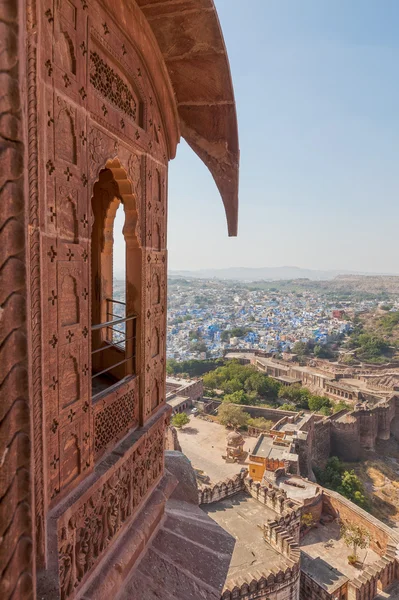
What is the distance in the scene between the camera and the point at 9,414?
1.00 metres

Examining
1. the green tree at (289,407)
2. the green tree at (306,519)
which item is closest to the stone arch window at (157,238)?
the green tree at (306,519)

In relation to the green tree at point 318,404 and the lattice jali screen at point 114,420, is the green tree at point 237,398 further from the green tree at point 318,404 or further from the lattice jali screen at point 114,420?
the lattice jali screen at point 114,420

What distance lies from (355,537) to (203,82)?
48.0 feet

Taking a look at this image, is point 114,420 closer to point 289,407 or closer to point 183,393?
point 183,393

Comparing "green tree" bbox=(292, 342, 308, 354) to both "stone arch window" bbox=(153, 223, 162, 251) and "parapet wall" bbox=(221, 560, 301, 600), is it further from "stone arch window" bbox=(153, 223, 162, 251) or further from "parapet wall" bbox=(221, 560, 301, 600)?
"stone arch window" bbox=(153, 223, 162, 251)

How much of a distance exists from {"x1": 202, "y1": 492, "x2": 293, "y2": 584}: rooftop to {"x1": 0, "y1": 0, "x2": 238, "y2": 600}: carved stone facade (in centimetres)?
750

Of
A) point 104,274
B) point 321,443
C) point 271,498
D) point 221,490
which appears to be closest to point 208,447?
point 321,443

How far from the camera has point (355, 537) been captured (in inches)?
505

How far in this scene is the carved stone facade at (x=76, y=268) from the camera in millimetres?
1002

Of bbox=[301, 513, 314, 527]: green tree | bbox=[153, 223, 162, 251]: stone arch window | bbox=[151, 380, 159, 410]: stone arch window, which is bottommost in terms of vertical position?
bbox=[301, 513, 314, 527]: green tree

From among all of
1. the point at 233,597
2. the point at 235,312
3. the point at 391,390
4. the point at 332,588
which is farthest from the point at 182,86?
the point at 235,312

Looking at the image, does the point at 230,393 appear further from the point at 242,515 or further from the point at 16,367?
the point at 16,367

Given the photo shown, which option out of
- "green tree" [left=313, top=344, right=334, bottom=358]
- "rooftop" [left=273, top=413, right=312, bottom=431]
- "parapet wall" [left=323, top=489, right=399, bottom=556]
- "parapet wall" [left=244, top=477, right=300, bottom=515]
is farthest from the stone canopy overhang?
"green tree" [left=313, top=344, right=334, bottom=358]

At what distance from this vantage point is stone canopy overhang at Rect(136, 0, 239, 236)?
2.61m
